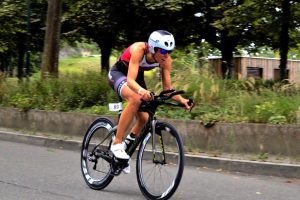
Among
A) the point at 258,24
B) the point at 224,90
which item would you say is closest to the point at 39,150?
the point at 224,90

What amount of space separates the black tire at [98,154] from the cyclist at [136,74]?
0.40 meters

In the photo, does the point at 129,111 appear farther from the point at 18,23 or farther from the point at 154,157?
the point at 18,23

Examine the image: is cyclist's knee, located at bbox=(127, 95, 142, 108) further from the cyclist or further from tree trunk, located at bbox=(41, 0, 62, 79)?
tree trunk, located at bbox=(41, 0, 62, 79)

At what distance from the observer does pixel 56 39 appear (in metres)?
14.5

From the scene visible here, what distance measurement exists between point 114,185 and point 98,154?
55 centimetres

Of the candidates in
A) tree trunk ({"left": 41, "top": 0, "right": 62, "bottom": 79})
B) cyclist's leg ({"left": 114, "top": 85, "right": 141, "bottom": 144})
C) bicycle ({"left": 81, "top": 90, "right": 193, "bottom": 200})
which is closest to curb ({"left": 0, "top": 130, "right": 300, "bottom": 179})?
bicycle ({"left": 81, "top": 90, "right": 193, "bottom": 200})

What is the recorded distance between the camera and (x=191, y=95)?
10.9 meters

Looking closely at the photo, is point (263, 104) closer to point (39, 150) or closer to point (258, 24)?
point (39, 150)

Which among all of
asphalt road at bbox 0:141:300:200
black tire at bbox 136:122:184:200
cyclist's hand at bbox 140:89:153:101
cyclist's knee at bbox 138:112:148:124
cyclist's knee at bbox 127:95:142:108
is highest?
cyclist's hand at bbox 140:89:153:101

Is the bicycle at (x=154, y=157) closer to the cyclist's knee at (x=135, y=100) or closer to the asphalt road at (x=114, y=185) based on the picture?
the cyclist's knee at (x=135, y=100)

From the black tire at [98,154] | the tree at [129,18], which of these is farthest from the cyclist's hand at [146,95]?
the tree at [129,18]

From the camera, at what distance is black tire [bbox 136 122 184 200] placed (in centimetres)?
584

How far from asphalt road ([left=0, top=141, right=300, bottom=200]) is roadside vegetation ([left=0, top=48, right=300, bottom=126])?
147 centimetres

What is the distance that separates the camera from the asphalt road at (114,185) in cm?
657
